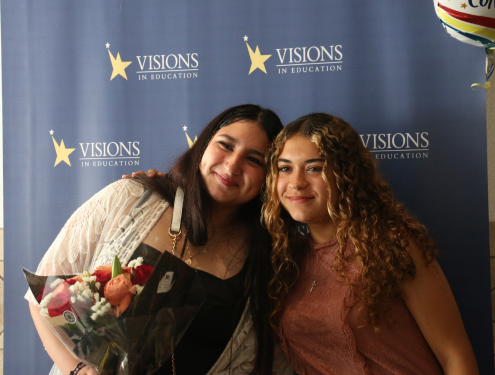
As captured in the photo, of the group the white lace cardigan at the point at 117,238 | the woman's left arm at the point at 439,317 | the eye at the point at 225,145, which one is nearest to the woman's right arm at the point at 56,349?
the white lace cardigan at the point at 117,238

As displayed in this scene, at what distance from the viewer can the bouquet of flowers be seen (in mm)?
1044

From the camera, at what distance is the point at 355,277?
156 centimetres

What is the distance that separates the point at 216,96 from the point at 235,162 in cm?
60

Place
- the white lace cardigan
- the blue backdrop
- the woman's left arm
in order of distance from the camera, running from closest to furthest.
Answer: the woman's left arm, the white lace cardigan, the blue backdrop

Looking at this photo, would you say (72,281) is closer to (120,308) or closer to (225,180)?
(120,308)

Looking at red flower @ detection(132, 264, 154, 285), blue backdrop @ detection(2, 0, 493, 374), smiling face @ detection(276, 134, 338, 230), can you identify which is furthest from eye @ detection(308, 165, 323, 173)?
red flower @ detection(132, 264, 154, 285)

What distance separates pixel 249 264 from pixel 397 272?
65cm

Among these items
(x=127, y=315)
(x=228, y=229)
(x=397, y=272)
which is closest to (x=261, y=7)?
(x=228, y=229)

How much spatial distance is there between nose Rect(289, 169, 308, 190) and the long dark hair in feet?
1.09

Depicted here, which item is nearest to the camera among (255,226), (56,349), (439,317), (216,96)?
(439,317)

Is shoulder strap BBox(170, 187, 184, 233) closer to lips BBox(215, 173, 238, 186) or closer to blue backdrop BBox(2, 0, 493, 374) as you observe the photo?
lips BBox(215, 173, 238, 186)

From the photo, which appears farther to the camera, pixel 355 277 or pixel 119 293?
pixel 355 277

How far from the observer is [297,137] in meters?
1.65

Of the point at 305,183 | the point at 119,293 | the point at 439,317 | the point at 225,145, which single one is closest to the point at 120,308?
the point at 119,293
